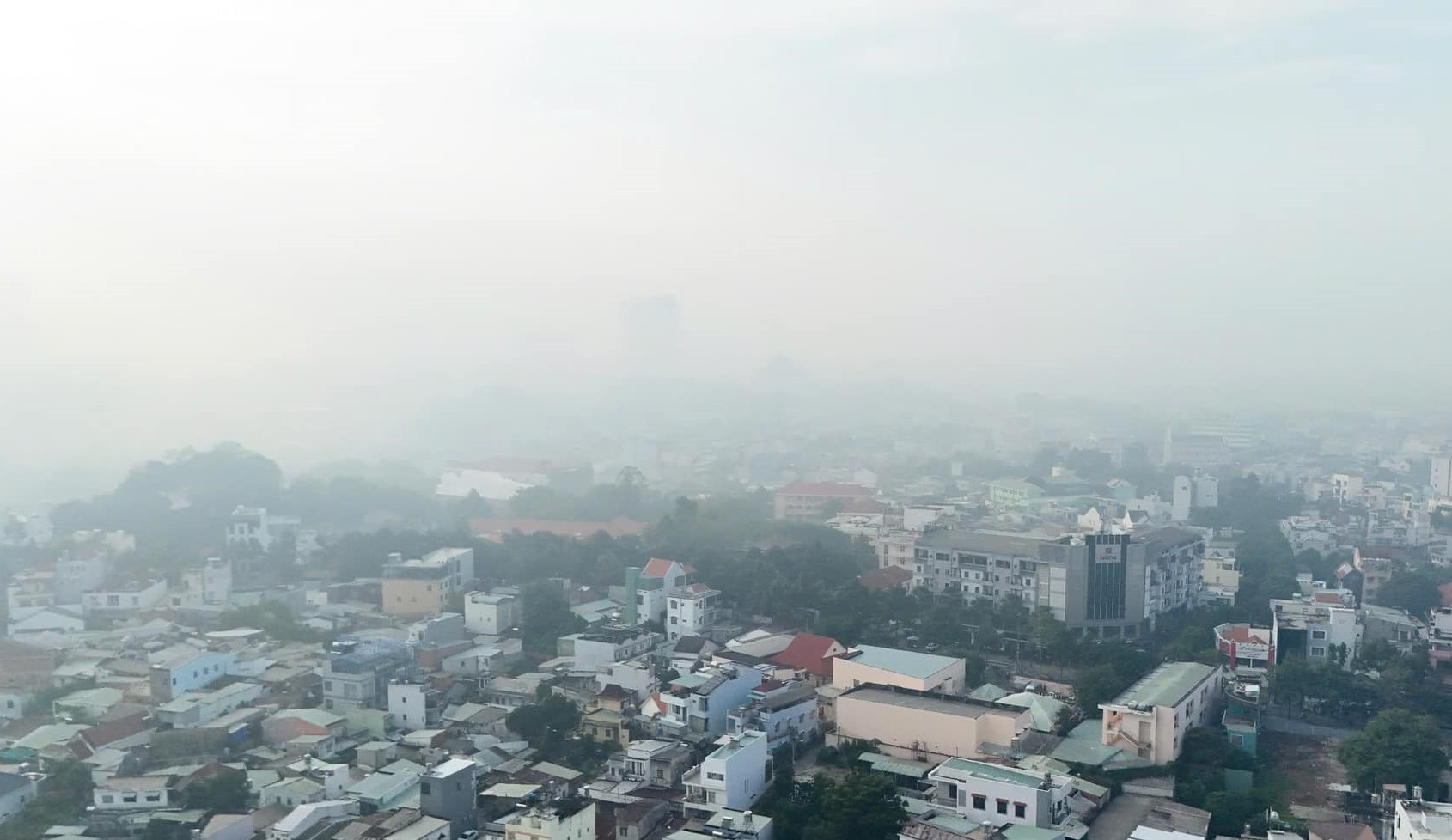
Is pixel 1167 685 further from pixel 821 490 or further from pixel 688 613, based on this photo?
pixel 821 490

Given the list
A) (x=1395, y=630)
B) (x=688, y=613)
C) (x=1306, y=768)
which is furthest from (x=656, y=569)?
(x=1395, y=630)

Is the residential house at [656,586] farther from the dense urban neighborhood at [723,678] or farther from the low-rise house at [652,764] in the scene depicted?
the low-rise house at [652,764]

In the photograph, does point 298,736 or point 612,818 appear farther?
point 298,736

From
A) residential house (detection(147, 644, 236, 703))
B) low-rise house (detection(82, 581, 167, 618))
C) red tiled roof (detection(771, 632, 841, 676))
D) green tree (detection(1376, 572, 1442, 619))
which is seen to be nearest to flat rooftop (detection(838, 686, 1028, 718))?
red tiled roof (detection(771, 632, 841, 676))

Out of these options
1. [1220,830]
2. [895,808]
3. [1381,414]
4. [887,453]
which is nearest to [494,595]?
[895,808]

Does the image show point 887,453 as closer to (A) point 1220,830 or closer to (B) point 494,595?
(B) point 494,595

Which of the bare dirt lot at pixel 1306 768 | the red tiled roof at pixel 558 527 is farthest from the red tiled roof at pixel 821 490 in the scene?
the bare dirt lot at pixel 1306 768
